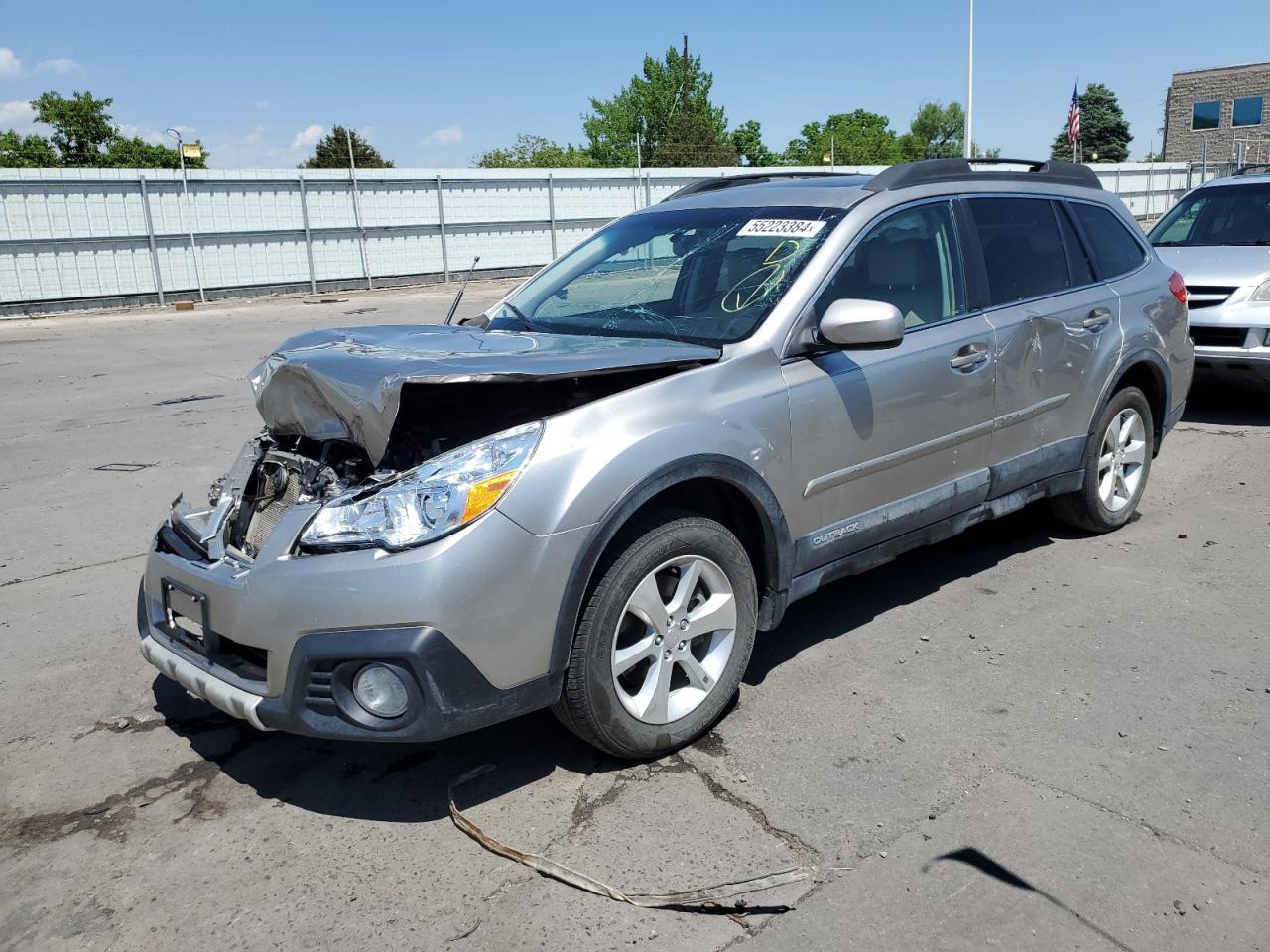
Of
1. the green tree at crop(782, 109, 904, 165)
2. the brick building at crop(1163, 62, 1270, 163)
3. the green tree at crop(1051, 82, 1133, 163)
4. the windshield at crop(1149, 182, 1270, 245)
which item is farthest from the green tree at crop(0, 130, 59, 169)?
the green tree at crop(1051, 82, 1133, 163)

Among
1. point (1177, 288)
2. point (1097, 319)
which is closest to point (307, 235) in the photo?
point (1177, 288)

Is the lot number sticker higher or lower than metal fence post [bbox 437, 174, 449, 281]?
lower

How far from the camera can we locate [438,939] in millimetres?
2633

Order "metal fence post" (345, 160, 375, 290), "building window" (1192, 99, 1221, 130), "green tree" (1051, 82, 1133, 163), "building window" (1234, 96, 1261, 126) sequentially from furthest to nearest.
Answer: "green tree" (1051, 82, 1133, 163), "building window" (1192, 99, 1221, 130), "building window" (1234, 96, 1261, 126), "metal fence post" (345, 160, 375, 290)

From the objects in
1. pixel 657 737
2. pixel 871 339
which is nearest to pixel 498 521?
pixel 657 737

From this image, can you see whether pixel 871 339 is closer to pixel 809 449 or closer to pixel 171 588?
pixel 809 449

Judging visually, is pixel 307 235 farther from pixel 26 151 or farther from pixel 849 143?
pixel 849 143

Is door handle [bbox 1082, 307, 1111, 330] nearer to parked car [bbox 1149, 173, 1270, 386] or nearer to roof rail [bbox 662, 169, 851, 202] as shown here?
roof rail [bbox 662, 169, 851, 202]

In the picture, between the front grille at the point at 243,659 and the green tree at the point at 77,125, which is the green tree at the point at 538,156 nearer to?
the green tree at the point at 77,125

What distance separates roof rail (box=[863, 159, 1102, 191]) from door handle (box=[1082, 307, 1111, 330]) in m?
0.66

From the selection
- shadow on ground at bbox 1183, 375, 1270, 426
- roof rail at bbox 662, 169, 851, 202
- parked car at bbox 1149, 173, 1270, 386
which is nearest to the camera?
roof rail at bbox 662, 169, 851, 202

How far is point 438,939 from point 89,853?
3.75ft

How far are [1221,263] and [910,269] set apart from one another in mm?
5599

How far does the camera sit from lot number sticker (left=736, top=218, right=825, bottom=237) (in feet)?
13.5
